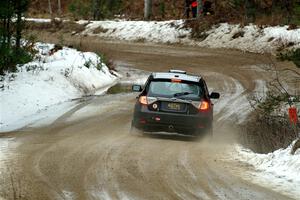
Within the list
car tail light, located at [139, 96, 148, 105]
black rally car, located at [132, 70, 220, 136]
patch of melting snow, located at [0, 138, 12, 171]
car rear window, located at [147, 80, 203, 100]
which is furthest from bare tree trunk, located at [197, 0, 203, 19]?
patch of melting snow, located at [0, 138, 12, 171]

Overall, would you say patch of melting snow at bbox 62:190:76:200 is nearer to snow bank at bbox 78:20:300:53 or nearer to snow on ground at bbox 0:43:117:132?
snow on ground at bbox 0:43:117:132

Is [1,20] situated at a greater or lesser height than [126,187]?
greater

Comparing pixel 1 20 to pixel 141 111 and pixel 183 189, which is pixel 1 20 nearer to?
pixel 141 111

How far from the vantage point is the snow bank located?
1307 inches

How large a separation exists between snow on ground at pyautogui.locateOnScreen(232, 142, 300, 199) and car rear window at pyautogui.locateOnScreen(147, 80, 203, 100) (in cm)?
296

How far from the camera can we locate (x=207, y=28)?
1565 inches

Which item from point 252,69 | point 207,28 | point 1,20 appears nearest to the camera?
point 1,20

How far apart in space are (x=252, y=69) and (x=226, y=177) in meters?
18.2

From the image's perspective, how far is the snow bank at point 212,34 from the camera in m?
33.2

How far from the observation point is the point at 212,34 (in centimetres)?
3881

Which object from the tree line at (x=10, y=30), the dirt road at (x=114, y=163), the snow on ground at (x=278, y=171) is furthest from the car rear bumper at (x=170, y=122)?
the tree line at (x=10, y=30)

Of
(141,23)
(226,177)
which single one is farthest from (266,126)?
(141,23)

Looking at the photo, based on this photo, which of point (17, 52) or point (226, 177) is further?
point (17, 52)

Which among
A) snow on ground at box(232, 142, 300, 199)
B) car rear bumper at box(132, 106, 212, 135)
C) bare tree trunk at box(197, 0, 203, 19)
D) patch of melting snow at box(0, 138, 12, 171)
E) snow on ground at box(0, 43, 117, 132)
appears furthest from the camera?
bare tree trunk at box(197, 0, 203, 19)
